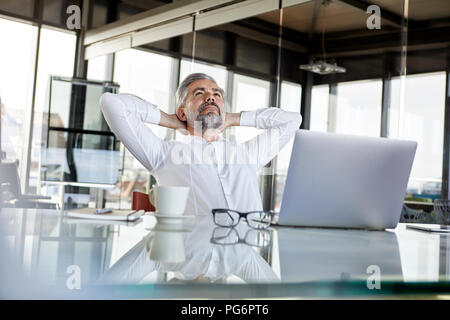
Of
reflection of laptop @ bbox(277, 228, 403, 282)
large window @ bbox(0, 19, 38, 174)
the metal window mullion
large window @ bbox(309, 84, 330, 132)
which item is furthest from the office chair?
reflection of laptop @ bbox(277, 228, 403, 282)

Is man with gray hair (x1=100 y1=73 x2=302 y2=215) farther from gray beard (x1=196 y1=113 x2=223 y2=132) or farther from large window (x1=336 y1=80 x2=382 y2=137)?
large window (x1=336 y1=80 x2=382 y2=137)

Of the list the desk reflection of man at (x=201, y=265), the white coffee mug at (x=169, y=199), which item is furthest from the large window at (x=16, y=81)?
the desk reflection of man at (x=201, y=265)

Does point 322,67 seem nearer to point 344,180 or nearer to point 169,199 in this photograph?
point 344,180

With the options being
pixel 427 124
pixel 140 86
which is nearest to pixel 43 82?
pixel 140 86

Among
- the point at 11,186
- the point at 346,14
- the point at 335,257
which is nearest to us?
the point at 335,257

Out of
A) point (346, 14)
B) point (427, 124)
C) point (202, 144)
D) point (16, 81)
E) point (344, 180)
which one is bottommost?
point (344, 180)

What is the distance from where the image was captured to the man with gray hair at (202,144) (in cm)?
262

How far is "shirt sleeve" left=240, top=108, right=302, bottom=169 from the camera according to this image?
2879 millimetres

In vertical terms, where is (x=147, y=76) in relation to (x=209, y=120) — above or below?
above

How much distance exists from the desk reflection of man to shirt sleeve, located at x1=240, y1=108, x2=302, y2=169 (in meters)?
1.93

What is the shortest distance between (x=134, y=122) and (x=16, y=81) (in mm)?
4340

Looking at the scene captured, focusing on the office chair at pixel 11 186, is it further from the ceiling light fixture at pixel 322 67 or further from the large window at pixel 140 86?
the ceiling light fixture at pixel 322 67

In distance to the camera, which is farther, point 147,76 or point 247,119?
point 147,76

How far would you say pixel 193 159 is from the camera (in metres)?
2.68
